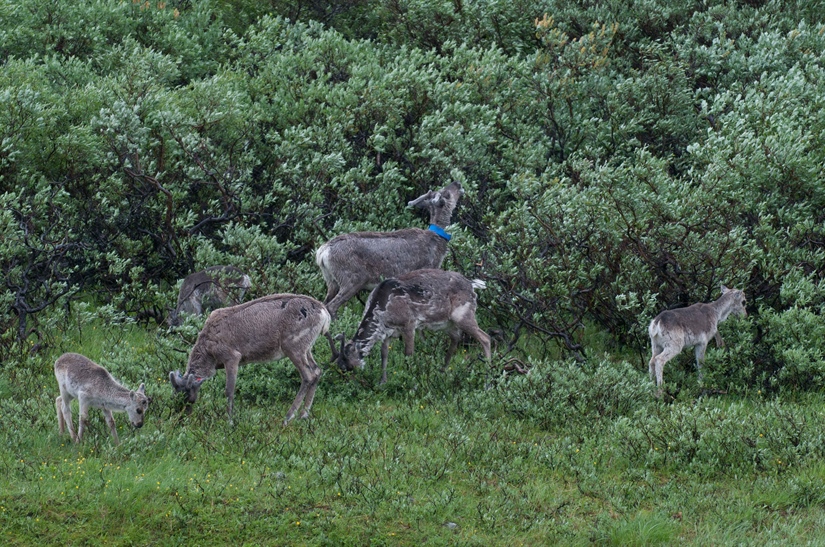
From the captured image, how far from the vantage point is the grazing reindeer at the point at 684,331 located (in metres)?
13.5

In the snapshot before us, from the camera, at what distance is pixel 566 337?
585 inches

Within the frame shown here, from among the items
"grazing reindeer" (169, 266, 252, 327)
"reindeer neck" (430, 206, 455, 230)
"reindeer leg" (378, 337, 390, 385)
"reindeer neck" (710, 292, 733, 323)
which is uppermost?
"reindeer neck" (710, 292, 733, 323)

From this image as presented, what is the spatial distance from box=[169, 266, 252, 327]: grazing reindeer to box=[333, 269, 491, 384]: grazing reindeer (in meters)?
2.39

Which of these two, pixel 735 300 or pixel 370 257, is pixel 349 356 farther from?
pixel 735 300

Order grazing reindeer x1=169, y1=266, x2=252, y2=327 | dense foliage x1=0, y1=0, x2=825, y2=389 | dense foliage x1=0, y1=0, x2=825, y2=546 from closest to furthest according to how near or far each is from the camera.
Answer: dense foliage x1=0, y1=0, x2=825, y2=546 < dense foliage x1=0, y1=0, x2=825, y2=389 < grazing reindeer x1=169, y1=266, x2=252, y2=327

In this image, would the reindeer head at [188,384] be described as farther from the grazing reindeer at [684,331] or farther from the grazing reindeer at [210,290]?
the grazing reindeer at [684,331]

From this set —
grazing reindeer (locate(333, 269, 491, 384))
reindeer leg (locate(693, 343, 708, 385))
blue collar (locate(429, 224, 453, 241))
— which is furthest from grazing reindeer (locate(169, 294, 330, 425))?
reindeer leg (locate(693, 343, 708, 385))

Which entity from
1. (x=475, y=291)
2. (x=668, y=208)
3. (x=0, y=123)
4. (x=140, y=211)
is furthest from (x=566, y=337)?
(x=0, y=123)

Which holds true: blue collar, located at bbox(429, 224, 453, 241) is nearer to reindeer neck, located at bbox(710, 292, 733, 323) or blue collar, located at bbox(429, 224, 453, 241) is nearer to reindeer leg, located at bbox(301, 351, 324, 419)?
reindeer neck, located at bbox(710, 292, 733, 323)

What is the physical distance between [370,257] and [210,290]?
228 cm

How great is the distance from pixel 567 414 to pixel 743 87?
33.0 ft

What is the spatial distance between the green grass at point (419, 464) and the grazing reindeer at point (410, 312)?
1.16 feet

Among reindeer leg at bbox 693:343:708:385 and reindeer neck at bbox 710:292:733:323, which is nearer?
reindeer leg at bbox 693:343:708:385

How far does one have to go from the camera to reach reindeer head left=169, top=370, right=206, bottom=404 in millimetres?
12203
